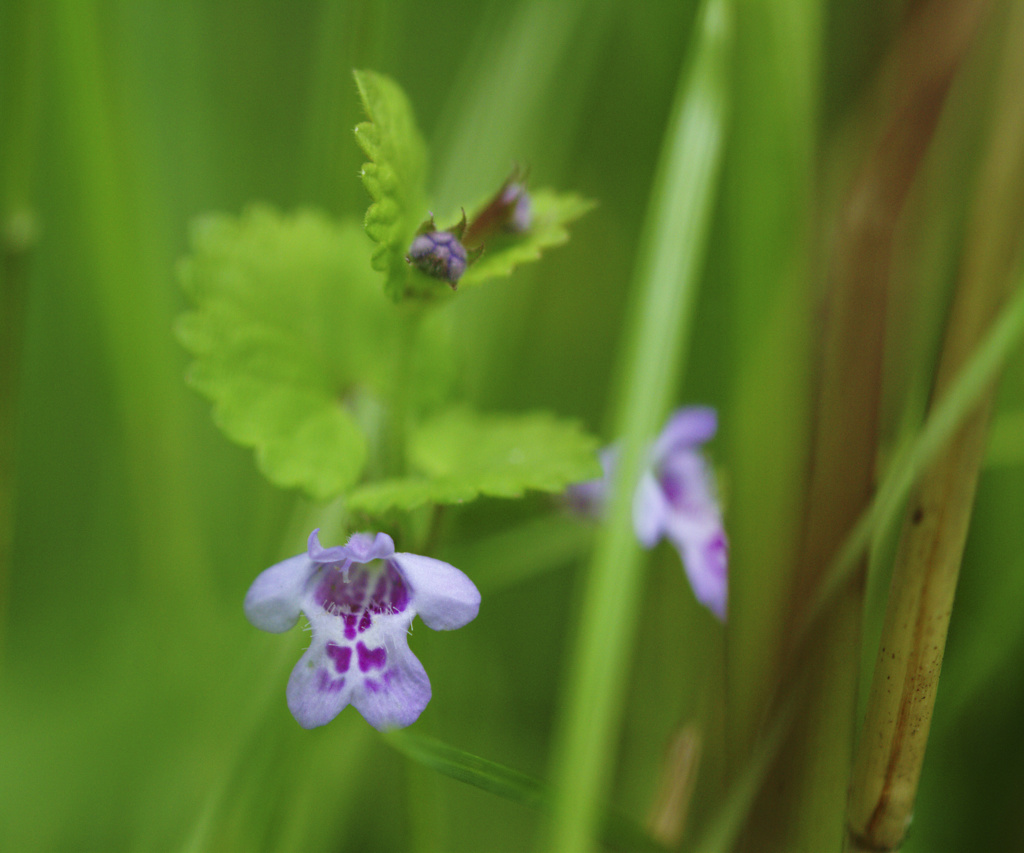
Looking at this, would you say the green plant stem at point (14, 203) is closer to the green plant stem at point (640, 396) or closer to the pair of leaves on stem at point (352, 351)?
the pair of leaves on stem at point (352, 351)

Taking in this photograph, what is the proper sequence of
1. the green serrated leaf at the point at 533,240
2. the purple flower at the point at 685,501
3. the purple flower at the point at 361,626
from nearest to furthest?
the purple flower at the point at 361,626 < the green serrated leaf at the point at 533,240 < the purple flower at the point at 685,501

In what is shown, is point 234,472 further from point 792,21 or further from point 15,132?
point 792,21

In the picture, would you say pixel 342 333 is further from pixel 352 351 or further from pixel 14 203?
pixel 14 203

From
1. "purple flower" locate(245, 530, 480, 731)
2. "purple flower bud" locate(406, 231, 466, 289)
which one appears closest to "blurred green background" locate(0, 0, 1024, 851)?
"purple flower" locate(245, 530, 480, 731)

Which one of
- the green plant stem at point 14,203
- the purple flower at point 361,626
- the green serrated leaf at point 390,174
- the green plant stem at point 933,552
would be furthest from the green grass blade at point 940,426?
the green plant stem at point 14,203

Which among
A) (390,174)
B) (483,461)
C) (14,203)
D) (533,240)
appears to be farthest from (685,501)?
(14,203)
